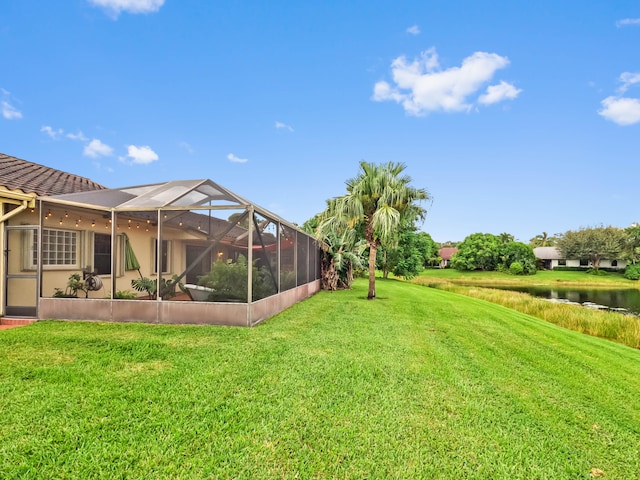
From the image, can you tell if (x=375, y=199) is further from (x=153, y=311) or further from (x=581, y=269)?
(x=581, y=269)

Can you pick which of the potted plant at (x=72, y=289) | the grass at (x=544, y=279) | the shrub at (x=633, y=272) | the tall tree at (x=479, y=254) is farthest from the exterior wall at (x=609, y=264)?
the potted plant at (x=72, y=289)

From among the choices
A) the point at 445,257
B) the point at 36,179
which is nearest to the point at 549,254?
the point at 445,257

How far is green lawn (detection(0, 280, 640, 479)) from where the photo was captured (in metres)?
2.60

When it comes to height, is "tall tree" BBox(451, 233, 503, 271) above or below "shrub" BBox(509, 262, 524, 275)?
above

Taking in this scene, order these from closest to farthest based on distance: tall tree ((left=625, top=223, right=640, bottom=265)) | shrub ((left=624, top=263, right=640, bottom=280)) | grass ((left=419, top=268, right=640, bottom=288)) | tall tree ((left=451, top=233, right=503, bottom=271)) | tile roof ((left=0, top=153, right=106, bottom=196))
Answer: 1. tile roof ((left=0, top=153, right=106, bottom=196))
2. grass ((left=419, top=268, right=640, bottom=288))
3. shrub ((left=624, top=263, right=640, bottom=280))
4. tall tree ((left=625, top=223, right=640, bottom=265))
5. tall tree ((left=451, top=233, right=503, bottom=271))

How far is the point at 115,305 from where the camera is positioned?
23.9 ft

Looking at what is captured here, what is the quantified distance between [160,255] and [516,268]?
52.7m

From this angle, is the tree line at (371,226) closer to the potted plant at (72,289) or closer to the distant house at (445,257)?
the potted plant at (72,289)

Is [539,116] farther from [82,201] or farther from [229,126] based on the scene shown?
[82,201]

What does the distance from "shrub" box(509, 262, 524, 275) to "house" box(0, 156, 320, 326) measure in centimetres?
5004

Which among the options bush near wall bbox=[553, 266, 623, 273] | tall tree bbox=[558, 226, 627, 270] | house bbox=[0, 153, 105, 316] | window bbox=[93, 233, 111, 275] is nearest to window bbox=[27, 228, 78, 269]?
house bbox=[0, 153, 105, 316]

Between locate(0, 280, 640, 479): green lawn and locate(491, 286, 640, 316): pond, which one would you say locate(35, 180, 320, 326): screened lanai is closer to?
locate(0, 280, 640, 479): green lawn

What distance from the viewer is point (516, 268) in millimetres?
48656

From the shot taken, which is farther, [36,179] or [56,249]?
[36,179]
